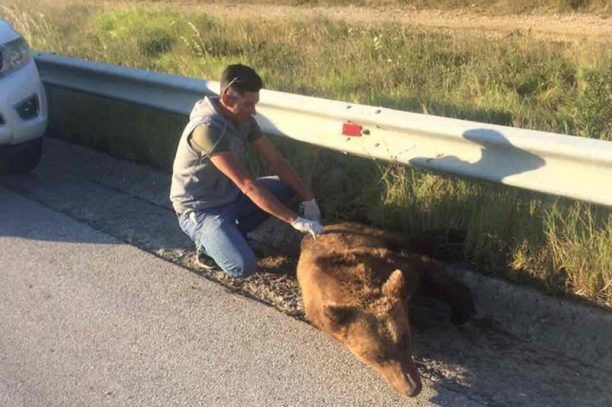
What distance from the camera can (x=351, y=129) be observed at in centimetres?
477

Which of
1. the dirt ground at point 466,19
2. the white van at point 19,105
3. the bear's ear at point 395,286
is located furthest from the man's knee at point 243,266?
the dirt ground at point 466,19

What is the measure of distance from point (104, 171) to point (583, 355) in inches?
166

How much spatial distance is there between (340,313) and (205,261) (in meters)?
1.47

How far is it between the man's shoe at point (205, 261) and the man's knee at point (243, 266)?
0.82ft

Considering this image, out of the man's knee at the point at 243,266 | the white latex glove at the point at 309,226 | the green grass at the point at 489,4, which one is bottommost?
the green grass at the point at 489,4

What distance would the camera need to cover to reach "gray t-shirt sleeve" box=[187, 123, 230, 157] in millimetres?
4453

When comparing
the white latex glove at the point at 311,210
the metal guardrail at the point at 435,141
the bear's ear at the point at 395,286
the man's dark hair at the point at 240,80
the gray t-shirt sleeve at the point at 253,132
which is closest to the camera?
the bear's ear at the point at 395,286

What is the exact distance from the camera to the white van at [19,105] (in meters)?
5.97

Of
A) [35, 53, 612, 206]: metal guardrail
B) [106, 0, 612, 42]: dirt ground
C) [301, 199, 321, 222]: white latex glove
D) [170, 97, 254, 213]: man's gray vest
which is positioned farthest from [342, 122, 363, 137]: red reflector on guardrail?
[106, 0, 612, 42]: dirt ground

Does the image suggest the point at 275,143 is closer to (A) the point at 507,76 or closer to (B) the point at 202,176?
(B) the point at 202,176

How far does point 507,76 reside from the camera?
677cm

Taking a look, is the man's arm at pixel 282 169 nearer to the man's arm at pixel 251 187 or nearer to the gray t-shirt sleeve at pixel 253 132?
the gray t-shirt sleeve at pixel 253 132

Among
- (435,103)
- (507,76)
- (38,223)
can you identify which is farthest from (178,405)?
(507,76)

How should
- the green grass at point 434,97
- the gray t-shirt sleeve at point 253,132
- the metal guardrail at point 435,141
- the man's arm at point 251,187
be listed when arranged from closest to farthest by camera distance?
the metal guardrail at point 435,141
the green grass at point 434,97
the man's arm at point 251,187
the gray t-shirt sleeve at point 253,132
